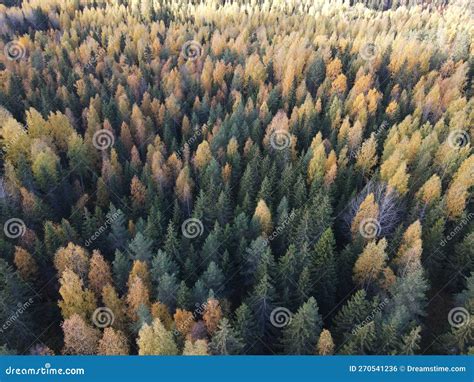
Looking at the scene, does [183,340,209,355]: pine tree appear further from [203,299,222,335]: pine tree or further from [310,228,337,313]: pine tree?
[310,228,337,313]: pine tree

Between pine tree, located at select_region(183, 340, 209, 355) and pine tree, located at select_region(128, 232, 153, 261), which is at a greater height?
pine tree, located at select_region(183, 340, 209, 355)

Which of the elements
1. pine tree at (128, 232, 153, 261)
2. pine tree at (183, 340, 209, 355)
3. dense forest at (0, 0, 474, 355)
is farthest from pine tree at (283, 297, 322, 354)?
pine tree at (128, 232, 153, 261)

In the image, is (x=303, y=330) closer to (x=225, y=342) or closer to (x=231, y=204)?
(x=225, y=342)

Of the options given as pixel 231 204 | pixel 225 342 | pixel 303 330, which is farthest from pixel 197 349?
pixel 231 204

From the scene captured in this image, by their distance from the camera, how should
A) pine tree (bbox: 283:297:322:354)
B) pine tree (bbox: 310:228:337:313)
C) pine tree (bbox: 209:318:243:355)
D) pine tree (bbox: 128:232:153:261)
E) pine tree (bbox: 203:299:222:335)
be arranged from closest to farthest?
pine tree (bbox: 209:318:243:355) → pine tree (bbox: 283:297:322:354) → pine tree (bbox: 203:299:222:335) → pine tree (bbox: 128:232:153:261) → pine tree (bbox: 310:228:337:313)

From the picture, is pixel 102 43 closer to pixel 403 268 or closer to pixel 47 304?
pixel 47 304

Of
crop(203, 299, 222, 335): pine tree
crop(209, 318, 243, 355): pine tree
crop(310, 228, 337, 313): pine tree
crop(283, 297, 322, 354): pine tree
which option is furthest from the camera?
crop(310, 228, 337, 313): pine tree

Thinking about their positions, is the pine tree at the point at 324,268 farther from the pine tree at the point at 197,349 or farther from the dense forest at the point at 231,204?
the pine tree at the point at 197,349

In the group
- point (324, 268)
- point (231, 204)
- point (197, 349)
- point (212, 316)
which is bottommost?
point (231, 204)

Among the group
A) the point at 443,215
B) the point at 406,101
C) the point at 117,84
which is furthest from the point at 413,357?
the point at 117,84
